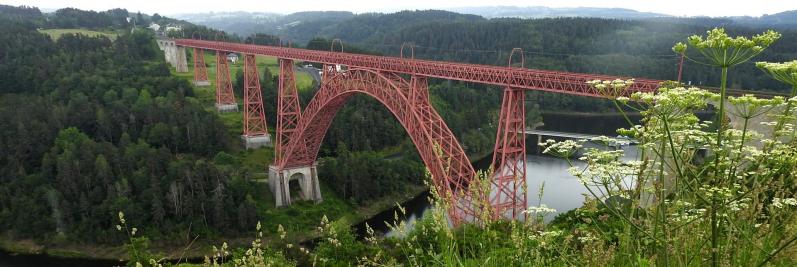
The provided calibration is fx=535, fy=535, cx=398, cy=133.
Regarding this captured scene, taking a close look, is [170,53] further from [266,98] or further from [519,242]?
[519,242]

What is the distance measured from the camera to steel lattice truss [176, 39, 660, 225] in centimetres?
1814

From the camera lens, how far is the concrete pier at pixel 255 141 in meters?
42.2

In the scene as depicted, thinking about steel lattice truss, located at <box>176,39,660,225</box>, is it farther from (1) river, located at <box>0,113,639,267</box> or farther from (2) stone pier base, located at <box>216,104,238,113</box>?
(2) stone pier base, located at <box>216,104,238,113</box>

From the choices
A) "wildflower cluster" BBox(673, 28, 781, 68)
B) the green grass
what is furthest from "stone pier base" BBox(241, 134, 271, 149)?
the green grass

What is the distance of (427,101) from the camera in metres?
22.7

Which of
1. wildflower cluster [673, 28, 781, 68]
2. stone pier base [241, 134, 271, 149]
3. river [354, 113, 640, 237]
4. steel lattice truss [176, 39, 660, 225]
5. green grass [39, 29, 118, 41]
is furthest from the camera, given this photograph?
green grass [39, 29, 118, 41]

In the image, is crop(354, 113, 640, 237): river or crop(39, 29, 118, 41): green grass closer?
crop(354, 113, 640, 237): river

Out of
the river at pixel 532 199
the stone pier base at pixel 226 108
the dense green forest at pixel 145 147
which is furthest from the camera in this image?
the stone pier base at pixel 226 108

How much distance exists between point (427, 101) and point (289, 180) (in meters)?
18.3

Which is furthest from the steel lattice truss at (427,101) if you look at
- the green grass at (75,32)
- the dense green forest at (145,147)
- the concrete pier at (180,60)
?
the green grass at (75,32)

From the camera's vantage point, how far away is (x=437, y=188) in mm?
4809

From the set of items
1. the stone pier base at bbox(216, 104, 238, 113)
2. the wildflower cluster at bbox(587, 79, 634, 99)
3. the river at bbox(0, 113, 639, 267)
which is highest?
the wildflower cluster at bbox(587, 79, 634, 99)

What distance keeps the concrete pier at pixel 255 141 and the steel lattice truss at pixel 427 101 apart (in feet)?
20.2

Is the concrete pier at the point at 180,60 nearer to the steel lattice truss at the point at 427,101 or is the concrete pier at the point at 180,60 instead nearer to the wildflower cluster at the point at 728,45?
the steel lattice truss at the point at 427,101
